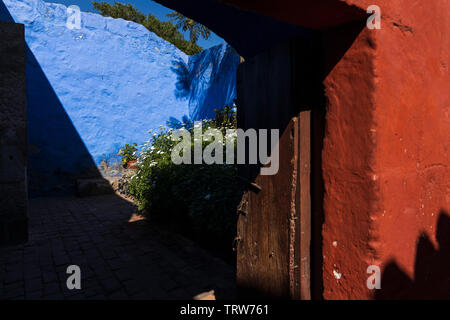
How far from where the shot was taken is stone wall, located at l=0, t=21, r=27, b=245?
4137 mm

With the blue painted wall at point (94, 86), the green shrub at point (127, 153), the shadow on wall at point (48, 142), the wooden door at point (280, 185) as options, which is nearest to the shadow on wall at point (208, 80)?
the blue painted wall at point (94, 86)

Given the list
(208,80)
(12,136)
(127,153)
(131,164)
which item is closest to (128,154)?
(127,153)

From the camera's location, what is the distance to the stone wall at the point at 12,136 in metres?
4.14

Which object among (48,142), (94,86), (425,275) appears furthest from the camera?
(94,86)

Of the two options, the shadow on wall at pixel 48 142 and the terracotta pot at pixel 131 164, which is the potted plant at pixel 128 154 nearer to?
the terracotta pot at pixel 131 164

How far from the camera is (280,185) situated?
1916 mm

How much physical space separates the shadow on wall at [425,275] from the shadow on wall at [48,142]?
807 cm

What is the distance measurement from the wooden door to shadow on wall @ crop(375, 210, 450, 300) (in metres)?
0.46

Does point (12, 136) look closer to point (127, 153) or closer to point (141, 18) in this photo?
point (127, 153)

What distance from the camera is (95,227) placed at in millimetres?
5004

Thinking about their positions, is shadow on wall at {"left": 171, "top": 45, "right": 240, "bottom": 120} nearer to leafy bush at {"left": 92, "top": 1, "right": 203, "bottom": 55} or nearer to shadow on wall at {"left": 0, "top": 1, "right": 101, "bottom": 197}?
shadow on wall at {"left": 0, "top": 1, "right": 101, "bottom": 197}

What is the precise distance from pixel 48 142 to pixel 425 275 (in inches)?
329
